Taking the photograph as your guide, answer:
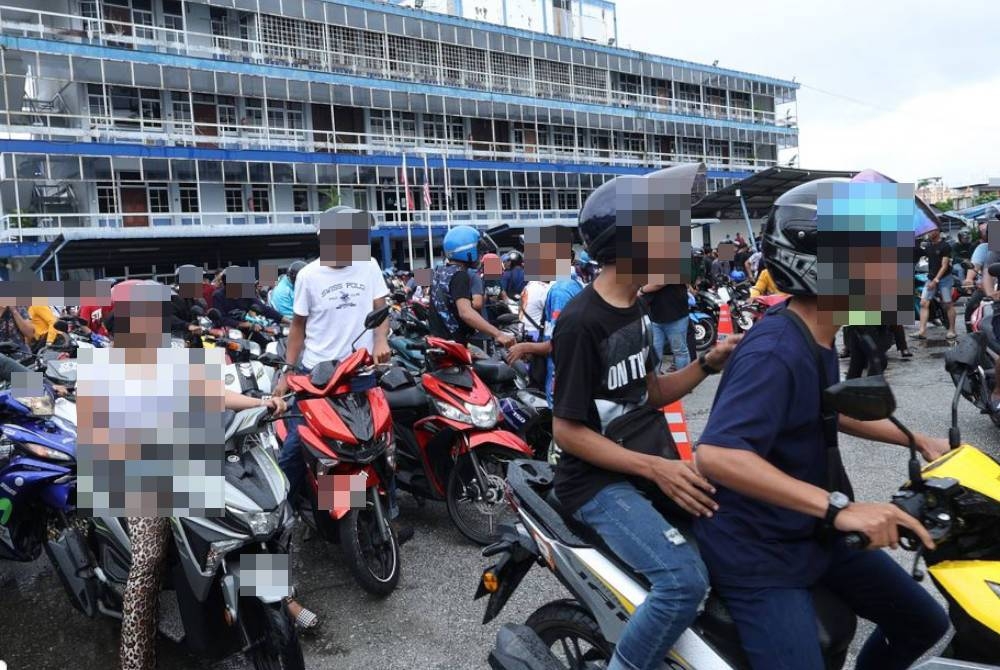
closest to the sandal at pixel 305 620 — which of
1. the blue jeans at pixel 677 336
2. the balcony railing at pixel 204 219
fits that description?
the blue jeans at pixel 677 336

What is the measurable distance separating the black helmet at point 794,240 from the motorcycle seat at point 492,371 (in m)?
3.34

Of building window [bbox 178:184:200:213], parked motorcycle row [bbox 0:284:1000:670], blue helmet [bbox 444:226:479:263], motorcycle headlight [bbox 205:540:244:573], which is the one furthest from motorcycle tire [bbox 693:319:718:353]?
building window [bbox 178:184:200:213]

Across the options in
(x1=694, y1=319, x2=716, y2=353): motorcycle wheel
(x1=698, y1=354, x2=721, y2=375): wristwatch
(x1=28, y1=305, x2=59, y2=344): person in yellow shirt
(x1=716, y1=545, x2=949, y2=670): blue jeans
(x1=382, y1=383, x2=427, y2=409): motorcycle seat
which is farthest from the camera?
(x1=694, y1=319, x2=716, y2=353): motorcycle wheel

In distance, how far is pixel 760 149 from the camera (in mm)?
56000

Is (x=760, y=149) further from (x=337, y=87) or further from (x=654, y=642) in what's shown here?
(x=654, y=642)

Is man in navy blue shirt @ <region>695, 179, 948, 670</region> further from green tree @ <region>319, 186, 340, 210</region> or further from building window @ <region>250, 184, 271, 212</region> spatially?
building window @ <region>250, 184, 271, 212</region>

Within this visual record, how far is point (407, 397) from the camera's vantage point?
4.87 metres

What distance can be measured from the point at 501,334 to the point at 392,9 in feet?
113

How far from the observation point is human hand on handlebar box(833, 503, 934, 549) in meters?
1.67

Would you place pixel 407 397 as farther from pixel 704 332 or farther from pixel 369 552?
pixel 704 332

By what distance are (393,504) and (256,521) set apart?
1373 millimetres

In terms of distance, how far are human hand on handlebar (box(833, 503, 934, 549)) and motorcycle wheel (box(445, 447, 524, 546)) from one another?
112 inches

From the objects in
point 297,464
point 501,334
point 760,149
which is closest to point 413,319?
point 501,334

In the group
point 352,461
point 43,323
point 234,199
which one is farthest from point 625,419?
point 234,199
